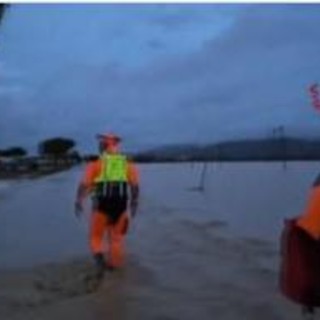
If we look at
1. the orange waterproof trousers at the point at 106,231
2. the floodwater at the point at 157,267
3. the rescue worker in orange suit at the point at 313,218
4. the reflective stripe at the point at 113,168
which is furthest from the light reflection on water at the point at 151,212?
the rescue worker in orange suit at the point at 313,218

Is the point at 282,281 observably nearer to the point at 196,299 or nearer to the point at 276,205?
the point at 196,299

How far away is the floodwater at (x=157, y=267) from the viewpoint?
794cm

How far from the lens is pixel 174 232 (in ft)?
52.4

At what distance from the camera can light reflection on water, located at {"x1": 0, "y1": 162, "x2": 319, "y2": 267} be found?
1271 cm

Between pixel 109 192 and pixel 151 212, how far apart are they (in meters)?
12.5

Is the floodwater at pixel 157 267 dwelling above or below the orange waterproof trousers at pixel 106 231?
below

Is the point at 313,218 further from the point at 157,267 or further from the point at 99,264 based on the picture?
the point at 157,267

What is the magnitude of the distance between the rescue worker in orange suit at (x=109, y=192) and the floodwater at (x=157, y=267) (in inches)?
14.9

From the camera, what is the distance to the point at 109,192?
366 inches

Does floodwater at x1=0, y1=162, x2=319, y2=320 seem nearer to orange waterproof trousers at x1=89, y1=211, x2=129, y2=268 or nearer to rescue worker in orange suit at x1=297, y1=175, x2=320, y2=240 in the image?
orange waterproof trousers at x1=89, y1=211, x2=129, y2=268

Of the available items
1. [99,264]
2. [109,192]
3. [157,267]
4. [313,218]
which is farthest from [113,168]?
[313,218]

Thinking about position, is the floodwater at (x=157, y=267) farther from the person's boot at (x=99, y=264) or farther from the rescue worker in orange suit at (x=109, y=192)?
the rescue worker in orange suit at (x=109, y=192)

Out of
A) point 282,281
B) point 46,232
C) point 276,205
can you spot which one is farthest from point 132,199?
point 276,205

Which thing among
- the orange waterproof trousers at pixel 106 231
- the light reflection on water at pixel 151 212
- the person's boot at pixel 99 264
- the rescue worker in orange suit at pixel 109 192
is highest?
the rescue worker in orange suit at pixel 109 192
